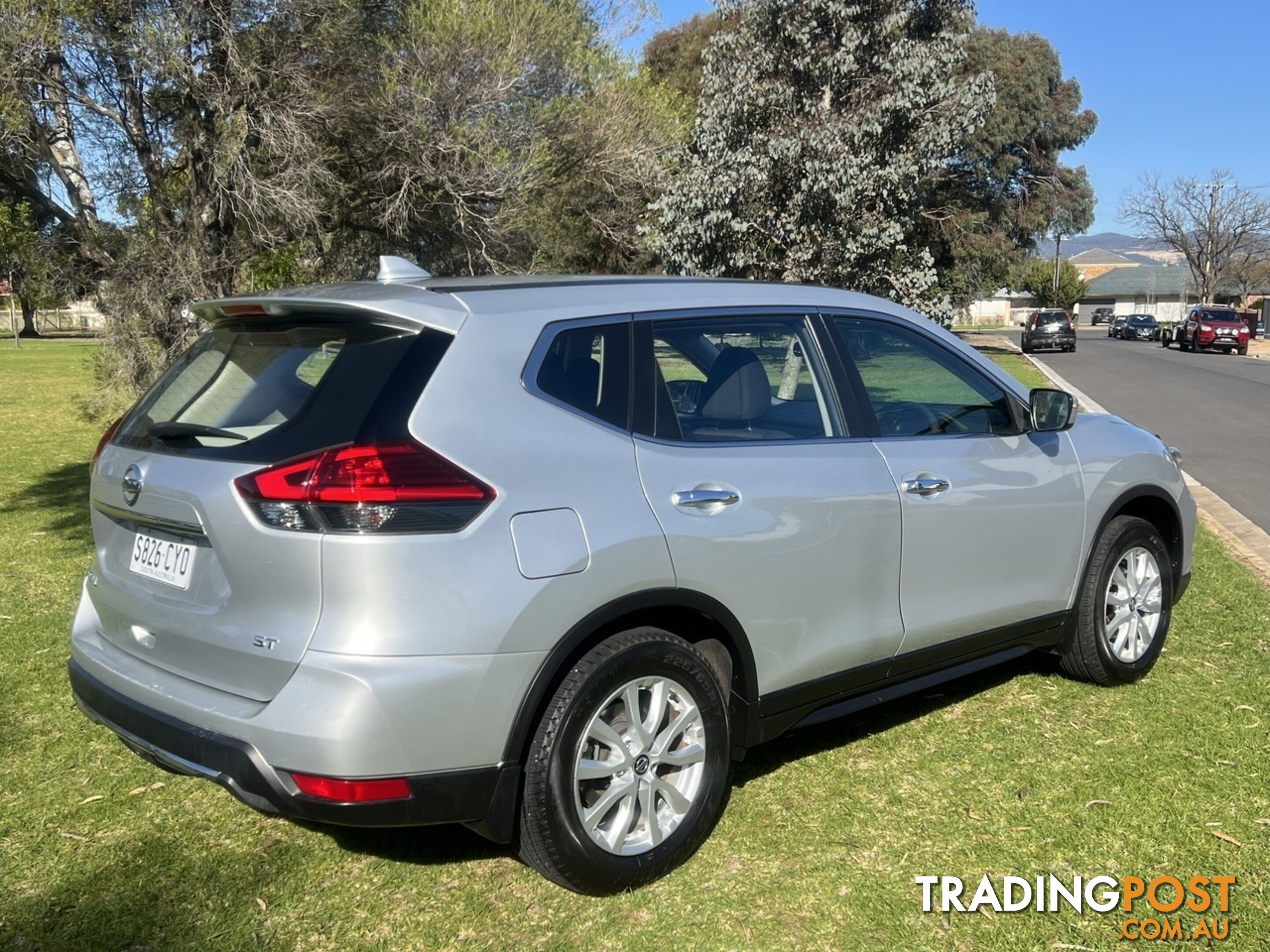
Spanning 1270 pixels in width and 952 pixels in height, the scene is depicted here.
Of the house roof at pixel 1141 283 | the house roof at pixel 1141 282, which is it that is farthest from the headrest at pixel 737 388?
the house roof at pixel 1141 282

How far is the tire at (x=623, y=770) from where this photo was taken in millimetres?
3029

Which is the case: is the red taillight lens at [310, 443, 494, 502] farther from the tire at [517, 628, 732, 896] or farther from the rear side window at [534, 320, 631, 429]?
the tire at [517, 628, 732, 896]

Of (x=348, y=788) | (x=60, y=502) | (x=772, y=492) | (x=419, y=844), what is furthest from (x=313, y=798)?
(x=60, y=502)

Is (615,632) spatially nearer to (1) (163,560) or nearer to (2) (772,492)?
(2) (772,492)

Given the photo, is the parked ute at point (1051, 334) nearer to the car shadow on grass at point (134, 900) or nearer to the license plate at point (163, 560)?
the car shadow on grass at point (134, 900)

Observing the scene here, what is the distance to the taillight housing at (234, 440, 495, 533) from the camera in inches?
108

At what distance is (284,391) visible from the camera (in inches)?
121

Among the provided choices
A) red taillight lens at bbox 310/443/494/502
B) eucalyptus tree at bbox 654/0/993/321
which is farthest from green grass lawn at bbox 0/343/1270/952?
eucalyptus tree at bbox 654/0/993/321

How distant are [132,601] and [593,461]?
142cm

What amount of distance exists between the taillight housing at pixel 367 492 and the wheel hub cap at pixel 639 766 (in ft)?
2.51

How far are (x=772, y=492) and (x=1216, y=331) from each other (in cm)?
4237

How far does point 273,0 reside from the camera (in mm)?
14391

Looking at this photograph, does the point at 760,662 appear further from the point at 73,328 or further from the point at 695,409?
the point at 73,328

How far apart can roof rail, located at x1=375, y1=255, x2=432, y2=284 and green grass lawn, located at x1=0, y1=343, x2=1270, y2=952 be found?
1.58m
